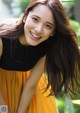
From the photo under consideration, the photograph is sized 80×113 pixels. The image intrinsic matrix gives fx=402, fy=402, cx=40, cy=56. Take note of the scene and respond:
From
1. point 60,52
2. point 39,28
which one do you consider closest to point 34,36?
point 39,28

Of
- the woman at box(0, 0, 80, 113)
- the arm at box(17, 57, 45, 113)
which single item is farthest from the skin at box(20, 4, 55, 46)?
the arm at box(17, 57, 45, 113)

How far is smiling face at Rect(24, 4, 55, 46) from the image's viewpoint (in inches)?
69.1

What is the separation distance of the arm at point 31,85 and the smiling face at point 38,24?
9.8 inches

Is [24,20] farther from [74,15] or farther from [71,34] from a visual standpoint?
[74,15]

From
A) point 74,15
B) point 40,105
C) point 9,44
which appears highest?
point 74,15

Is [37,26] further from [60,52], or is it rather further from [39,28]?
[60,52]

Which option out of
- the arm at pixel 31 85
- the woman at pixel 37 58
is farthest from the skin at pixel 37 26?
the arm at pixel 31 85

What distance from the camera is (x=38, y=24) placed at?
5.79 feet

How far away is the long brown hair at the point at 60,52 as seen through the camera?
1784 millimetres

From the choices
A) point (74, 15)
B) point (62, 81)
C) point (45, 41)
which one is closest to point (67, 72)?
point (62, 81)

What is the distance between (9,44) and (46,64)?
24cm

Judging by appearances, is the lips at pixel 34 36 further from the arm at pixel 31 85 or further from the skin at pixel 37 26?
the arm at pixel 31 85

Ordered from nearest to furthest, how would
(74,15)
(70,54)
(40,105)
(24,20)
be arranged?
(24,20)
(70,54)
(40,105)
(74,15)

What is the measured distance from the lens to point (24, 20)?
1.84 m
